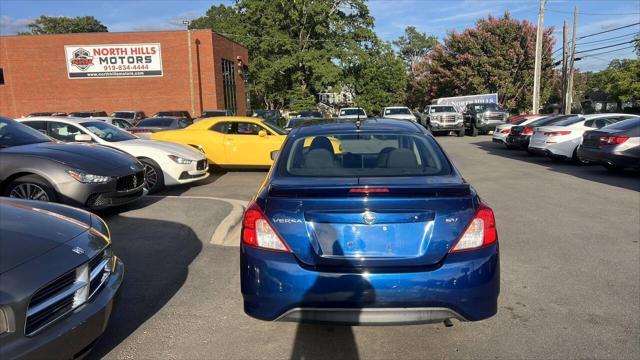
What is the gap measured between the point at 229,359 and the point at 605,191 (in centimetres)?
899

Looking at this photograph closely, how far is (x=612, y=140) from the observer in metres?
11.3

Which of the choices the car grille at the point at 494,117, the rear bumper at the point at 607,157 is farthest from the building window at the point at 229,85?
the rear bumper at the point at 607,157

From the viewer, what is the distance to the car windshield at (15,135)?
21.1ft

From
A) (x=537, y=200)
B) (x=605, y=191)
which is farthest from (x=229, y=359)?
(x=605, y=191)

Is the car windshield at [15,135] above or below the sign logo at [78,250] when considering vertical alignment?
above

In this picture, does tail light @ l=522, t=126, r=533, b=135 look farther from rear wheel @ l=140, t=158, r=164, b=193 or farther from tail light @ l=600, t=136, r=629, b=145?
rear wheel @ l=140, t=158, r=164, b=193

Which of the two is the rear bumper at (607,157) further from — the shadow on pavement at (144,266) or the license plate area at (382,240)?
the license plate area at (382,240)

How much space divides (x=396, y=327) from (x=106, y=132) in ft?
26.6

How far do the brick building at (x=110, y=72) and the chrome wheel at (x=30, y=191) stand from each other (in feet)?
98.4

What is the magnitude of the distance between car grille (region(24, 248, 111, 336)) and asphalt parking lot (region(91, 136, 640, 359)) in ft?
2.17

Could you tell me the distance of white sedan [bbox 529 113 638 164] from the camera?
13953 mm

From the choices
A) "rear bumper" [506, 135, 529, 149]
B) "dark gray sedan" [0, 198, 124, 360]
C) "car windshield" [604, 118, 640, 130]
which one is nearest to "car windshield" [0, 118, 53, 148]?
"dark gray sedan" [0, 198, 124, 360]

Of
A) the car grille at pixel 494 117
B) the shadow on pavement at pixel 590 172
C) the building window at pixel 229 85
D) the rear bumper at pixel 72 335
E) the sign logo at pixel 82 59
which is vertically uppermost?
the sign logo at pixel 82 59

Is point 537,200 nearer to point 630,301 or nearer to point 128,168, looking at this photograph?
point 630,301
